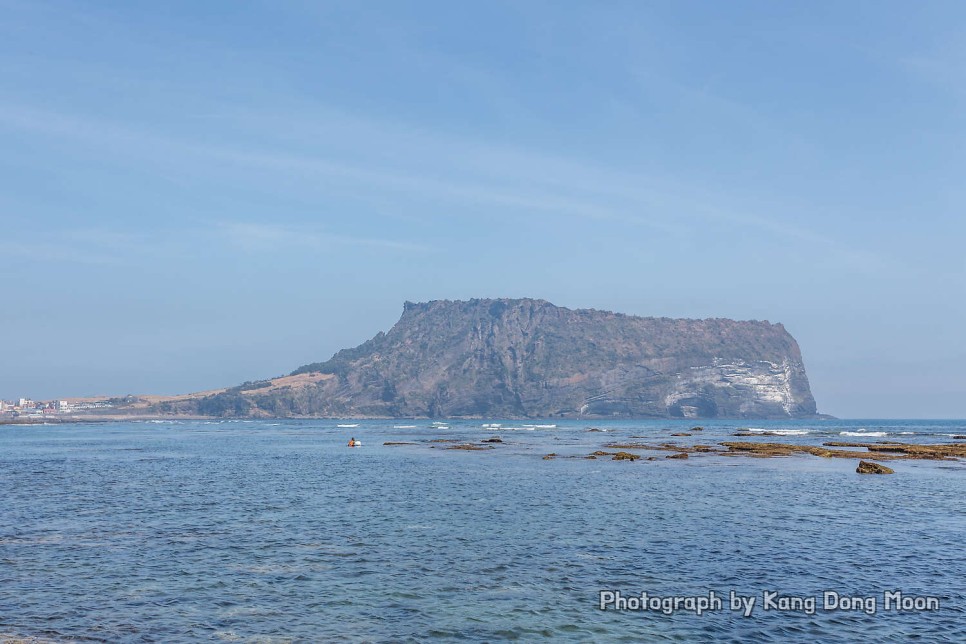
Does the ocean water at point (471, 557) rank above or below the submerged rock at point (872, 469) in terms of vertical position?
above

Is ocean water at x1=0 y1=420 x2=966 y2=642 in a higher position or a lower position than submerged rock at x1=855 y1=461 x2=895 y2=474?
higher

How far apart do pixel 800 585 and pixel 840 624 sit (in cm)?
396

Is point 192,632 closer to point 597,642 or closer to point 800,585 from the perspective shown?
point 597,642

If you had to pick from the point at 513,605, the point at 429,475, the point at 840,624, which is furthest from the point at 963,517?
the point at 429,475

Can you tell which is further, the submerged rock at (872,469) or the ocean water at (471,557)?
the submerged rock at (872,469)

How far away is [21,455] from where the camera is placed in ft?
293

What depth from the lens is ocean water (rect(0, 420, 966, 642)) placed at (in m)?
20.0

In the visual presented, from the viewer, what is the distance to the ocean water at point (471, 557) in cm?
1998

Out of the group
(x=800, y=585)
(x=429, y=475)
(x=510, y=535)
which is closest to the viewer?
(x=800, y=585)

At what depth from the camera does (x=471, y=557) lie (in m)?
28.0

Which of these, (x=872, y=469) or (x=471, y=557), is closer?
(x=471, y=557)

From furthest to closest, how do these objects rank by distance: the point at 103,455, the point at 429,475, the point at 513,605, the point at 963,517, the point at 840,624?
1. the point at 103,455
2. the point at 429,475
3. the point at 963,517
4. the point at 513,605
5. the point at 840,624

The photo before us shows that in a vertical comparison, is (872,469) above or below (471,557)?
below

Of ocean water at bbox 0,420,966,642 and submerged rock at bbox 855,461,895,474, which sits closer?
ocean water at bbox 0,420,966,642
